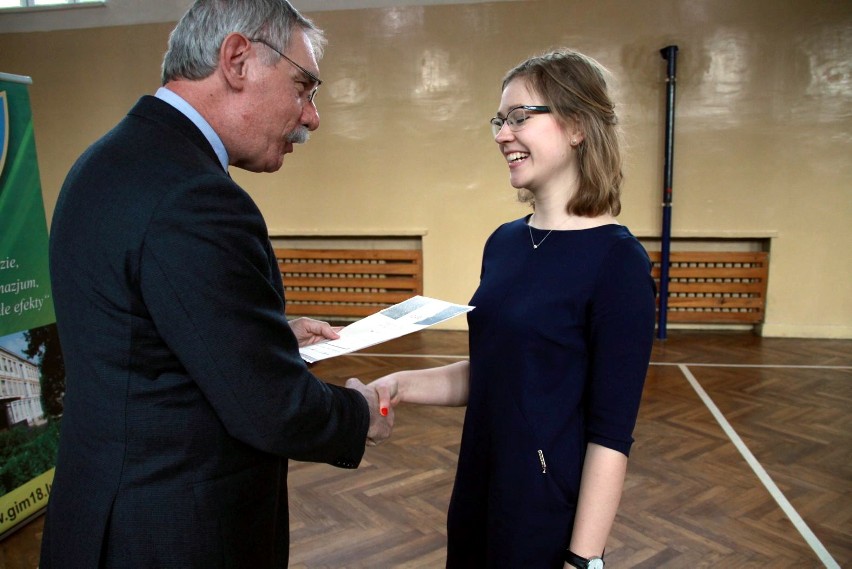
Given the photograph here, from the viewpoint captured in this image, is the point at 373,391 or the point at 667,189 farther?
the point at 667,189

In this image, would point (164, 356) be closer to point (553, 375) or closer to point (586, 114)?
point (553, 375)

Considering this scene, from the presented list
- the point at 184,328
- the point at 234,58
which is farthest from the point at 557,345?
the point at 234,58

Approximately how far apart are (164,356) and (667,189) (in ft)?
20.8

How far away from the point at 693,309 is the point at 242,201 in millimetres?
6897

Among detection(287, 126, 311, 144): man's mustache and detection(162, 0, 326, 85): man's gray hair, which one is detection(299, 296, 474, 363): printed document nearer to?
detection(287, 126, 311, 144): man's mustache

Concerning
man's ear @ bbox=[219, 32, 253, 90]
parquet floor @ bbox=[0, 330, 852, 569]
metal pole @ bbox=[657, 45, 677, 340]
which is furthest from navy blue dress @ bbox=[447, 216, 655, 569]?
metal pole @ bbox=[657, 45, 677, 340]

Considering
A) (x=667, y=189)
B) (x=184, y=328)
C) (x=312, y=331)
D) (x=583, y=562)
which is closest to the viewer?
(x=184, y=328)

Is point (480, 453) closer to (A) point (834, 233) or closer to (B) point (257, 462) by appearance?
(B) point (257, 462)

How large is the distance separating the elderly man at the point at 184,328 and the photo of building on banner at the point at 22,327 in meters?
2.28

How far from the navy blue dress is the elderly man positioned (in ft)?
1.29

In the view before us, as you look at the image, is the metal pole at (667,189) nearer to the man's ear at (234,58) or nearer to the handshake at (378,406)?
the handshake at (378,406)

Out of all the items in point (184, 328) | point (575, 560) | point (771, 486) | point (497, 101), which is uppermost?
point (497, 101)

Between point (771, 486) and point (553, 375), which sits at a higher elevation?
point (553, 375)

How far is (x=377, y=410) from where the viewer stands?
141cm
